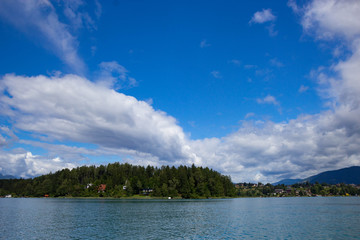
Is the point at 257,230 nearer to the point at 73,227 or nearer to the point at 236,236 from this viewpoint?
the point at 236,236

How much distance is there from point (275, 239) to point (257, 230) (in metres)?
9.86

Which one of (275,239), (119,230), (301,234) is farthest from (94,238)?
(301,234)

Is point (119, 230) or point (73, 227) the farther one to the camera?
point (73, 227)

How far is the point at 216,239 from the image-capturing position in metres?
45.0

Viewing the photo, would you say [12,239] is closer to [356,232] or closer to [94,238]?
[94,238]

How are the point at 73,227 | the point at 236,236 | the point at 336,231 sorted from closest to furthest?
the point at 236,236, the point at 336,231, the point at 73,227

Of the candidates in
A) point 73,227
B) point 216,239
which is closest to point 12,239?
point 73,227

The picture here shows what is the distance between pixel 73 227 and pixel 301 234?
1940 inches

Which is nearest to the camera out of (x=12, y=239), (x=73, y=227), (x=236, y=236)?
(x=12, y=239)

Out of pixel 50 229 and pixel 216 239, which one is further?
pixel 50 229

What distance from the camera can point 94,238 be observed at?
149 feet

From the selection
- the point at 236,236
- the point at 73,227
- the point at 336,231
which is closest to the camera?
the point at 236,236

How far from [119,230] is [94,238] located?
925 centimetres

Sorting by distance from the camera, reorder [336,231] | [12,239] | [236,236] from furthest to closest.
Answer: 1. [336,231]
2. [236,236]
3. [12,239]
